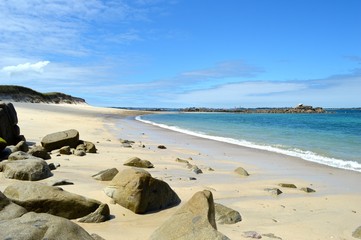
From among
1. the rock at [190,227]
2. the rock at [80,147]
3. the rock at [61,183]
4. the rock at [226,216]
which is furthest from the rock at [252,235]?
the rock at [80,147]

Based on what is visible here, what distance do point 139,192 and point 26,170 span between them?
9.49ft

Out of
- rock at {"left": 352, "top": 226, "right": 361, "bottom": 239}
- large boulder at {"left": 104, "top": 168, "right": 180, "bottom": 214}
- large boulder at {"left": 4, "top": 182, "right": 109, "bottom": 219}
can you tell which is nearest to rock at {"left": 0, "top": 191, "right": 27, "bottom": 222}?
large boulder at {"left": 4, "top": 182, "right": 109, "bottom": 219}

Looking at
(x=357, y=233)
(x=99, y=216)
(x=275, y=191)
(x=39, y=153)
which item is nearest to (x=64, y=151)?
(x=39, y=153)

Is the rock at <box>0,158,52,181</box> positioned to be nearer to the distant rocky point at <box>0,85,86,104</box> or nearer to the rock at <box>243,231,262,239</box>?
the rock at <box>243,231,262,239</box>

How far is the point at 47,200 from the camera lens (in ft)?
16.6

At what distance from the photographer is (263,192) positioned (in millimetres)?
8164

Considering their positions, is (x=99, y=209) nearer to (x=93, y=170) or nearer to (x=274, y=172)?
(x=93, y=170)

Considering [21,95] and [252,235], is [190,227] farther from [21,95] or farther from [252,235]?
[21,95]

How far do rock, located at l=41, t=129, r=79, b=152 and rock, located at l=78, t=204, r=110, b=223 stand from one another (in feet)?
23.3

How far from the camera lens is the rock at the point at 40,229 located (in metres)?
3.14

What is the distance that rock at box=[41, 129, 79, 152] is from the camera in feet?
38.7

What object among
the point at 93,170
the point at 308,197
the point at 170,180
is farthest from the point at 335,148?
the point at 93,170

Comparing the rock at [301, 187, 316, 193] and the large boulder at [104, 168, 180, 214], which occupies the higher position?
the large boulder at [104, 168, 180, 214]

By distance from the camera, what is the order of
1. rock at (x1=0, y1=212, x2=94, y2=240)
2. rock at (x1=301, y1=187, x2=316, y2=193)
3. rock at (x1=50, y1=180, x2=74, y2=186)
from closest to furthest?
1. rock at (x1=0, y1=212, x2=94, y2=240)
2. rock at (x1=50, y1=180, x2=74, y2=186)
3. rock at (x1=301, y1=187, x2=316, y2=193)
